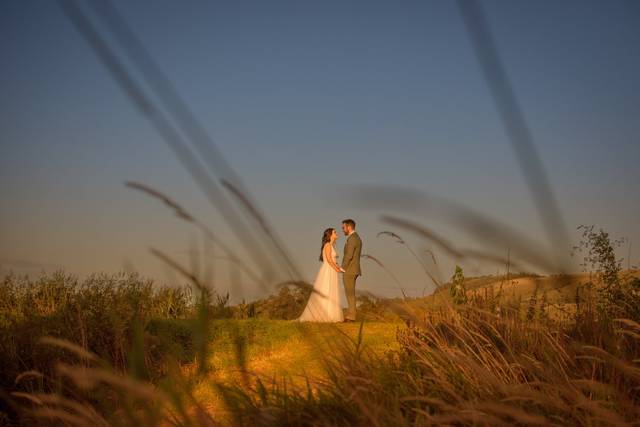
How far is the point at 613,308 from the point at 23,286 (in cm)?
1398

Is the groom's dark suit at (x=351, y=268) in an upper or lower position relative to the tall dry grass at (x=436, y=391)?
upper

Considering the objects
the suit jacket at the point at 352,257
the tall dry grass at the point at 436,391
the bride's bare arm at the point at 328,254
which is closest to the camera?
the tall dry grass at the point at 436,391

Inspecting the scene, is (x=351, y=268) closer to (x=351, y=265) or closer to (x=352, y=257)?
(x=351, y=265)

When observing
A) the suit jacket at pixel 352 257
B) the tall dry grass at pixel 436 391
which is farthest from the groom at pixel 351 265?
the tall dry grass at pixel 436 391

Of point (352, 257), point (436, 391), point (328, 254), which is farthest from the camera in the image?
point (328, 254)

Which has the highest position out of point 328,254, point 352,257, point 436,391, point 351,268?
point 328,254

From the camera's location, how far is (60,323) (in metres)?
10.2

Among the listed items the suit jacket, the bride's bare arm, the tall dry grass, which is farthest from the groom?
the tall dry grass

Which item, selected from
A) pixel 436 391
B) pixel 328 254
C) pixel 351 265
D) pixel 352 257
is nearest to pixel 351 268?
pixel 351 265

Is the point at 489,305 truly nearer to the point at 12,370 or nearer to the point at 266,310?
the point at 12,370

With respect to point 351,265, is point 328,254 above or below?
above

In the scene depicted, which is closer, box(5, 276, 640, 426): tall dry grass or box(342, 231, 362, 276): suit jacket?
box(5, 276, 640, 426): tall dry grass

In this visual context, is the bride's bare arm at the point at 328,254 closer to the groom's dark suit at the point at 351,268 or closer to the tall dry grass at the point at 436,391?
the groom's dark suit at the point at 351,268

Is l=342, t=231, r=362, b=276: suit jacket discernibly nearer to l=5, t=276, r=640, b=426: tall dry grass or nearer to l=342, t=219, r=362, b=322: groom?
l=342, t=219, r=362, b=322: groom
